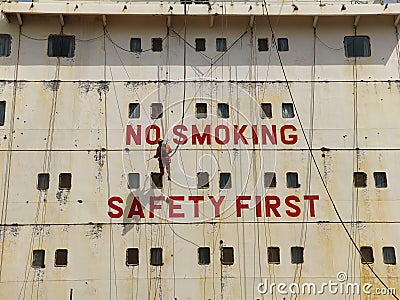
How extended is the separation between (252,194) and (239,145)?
1.02 meters

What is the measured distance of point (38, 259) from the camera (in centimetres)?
1016

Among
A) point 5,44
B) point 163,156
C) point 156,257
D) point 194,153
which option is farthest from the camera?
point 5,44

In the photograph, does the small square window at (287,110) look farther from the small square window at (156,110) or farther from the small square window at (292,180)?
the small square window at (156,110)

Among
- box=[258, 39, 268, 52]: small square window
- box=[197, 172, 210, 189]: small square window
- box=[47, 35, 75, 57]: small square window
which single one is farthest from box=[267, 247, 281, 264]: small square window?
box=[47, 35, 75, 57]: small square window

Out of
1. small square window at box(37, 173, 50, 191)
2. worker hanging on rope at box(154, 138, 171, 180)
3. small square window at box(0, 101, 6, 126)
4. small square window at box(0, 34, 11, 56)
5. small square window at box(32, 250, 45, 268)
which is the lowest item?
small square window at box(32, 250, 45, 268)

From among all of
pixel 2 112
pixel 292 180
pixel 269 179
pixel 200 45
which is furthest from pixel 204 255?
pixel 2 112

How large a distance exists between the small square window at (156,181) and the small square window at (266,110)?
7.90 ft

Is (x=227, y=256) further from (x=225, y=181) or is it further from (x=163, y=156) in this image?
(x=163, y=156)

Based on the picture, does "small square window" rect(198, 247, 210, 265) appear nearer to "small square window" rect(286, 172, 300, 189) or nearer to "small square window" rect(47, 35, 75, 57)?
"small square window" rect(286, 172, 300, 189)

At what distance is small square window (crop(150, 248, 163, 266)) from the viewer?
403 inches

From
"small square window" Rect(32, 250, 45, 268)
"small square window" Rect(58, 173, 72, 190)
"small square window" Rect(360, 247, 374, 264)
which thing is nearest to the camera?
"small square window" Rect(32, 250, 45, 268)

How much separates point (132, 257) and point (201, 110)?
3.20 meters

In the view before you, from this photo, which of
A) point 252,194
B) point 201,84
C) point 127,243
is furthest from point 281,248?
Answer: point 201,84

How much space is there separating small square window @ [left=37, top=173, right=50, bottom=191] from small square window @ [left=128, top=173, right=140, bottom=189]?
1559 millimetres
